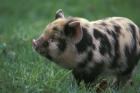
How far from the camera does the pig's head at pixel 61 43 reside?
8211 millimetres

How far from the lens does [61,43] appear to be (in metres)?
8.24

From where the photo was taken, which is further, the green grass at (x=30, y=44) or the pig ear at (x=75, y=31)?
the pig ear at (x=75, y=31)

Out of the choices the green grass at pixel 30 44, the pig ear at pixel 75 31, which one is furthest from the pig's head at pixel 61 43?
the green grass at pixel 30 44

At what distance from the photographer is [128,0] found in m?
17.3

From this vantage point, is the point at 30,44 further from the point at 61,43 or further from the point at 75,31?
the point at 75,31

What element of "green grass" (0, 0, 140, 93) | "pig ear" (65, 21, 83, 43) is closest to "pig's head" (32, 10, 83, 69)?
"pig ear" (65, 21, 83, 43)

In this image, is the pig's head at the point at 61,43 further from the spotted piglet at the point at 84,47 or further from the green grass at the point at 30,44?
the green grass at the point at 30,44

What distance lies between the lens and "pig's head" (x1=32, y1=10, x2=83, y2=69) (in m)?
8.21

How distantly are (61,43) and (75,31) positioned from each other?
9.6 inches

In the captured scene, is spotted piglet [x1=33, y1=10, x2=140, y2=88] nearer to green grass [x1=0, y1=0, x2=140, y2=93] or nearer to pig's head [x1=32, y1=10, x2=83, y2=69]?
pig's head [x1=32, y1=10, x2=83, y2=69]

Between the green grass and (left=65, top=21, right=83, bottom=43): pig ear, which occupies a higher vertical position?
(left=65, top=21, right=83, bottom=43): pig ear

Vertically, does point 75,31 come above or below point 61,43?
above

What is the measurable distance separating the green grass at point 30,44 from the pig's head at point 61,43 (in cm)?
18

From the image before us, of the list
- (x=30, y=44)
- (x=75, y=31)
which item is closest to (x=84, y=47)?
(x=75, y=31)
